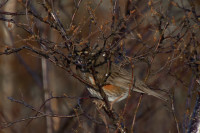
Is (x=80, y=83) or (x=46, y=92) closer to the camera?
(x=80, y=83)

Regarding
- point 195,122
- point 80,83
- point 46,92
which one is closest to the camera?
point 195,122

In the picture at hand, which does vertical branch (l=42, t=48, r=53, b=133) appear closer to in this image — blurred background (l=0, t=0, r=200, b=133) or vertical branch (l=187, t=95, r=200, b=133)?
blurred background (l=0, t=0, r=200, b=133)

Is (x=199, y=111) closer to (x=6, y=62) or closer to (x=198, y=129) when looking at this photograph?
(x=198, y=129)

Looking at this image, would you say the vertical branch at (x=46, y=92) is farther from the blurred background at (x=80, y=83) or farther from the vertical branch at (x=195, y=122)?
the vertical branch at (x=195, y=122)

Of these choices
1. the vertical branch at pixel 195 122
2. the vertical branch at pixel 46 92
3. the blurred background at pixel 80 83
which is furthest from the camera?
the vertical branch at pixel 46 92

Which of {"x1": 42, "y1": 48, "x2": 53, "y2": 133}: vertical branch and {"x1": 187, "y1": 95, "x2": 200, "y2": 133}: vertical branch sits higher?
{"x1": 42, "y1": 48, "x2": 53, "y2": 133}: vertical branch

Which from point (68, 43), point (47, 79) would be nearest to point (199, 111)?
point (68, 43)

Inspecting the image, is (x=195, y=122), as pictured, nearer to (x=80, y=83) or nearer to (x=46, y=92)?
(x=80, y=83)

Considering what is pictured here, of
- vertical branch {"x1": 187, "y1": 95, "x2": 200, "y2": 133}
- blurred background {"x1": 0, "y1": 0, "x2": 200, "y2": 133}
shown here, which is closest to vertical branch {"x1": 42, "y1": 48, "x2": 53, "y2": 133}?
blurred background {"x1": 0, "y1": 0, "x2": 200, "y2": 133}

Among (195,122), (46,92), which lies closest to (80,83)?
(46,92)

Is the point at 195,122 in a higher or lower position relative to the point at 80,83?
lower

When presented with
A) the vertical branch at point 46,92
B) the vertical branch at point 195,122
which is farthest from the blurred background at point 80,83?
the vertical branch at point 195,122

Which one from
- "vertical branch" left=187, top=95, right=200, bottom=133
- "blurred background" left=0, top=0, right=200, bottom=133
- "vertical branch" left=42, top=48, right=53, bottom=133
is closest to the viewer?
"vertical branch" left=187, top=95, right=200, bottom=133

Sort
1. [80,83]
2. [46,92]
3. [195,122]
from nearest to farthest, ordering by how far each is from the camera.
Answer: [195,122], [80,83], [46,92]
